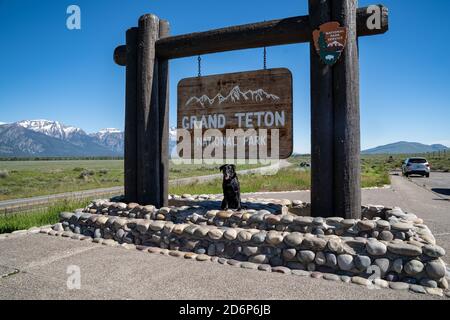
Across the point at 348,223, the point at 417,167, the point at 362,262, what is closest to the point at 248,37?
the point at 348,223

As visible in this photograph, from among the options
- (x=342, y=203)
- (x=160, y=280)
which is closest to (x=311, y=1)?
(x=342, y=203)

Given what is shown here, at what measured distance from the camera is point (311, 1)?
471 cm

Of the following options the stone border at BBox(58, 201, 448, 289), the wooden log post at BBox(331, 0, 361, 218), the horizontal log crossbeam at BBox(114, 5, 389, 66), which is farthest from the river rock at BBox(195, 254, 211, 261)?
the horizontal log crossbeam at BBox(114, 5, 389, 66)

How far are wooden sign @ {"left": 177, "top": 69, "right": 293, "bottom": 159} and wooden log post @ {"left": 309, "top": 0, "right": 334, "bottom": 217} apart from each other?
1.99 feet

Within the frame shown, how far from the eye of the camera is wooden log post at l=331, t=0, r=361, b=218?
14.8 feet

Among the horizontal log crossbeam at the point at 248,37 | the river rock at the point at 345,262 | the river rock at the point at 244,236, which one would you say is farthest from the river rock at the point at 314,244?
the horizontal log crossbeam at the point at 248,37

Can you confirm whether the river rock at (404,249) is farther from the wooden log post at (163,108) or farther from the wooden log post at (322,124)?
the wooden log post at (163,108)

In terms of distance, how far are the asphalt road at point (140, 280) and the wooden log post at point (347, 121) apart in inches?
57.9

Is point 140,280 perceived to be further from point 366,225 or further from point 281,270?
point 366,225

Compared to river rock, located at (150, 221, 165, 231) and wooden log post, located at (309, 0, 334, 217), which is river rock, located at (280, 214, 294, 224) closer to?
wooden log post, located at (309, 0, 334, 217)
